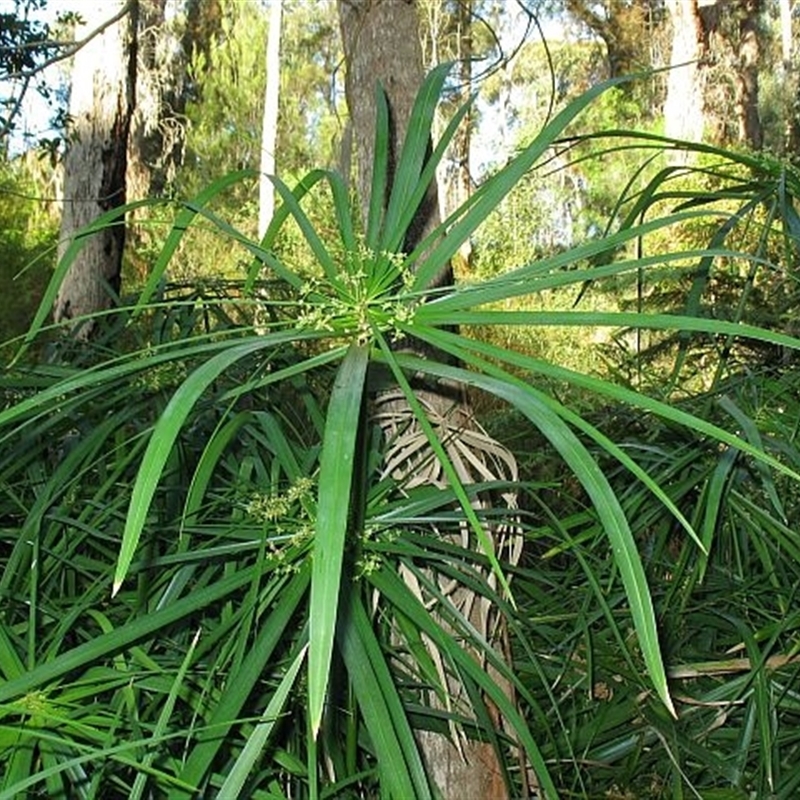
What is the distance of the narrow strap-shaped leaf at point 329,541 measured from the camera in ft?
1.37

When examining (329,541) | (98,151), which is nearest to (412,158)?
(329,541)

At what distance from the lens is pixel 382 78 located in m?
1.07

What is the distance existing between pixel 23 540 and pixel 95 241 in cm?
293

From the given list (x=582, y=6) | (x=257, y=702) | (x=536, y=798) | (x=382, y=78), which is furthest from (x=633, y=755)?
(x=582, y=6)

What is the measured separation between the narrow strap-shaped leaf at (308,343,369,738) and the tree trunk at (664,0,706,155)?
636cm

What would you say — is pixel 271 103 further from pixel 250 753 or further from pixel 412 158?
pixel 250 753

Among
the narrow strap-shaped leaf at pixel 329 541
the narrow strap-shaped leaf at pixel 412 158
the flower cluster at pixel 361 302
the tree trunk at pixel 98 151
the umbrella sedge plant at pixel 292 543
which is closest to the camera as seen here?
the narrow strap-shaped leaf at pixel 329 541

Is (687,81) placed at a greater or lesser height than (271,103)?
lesser

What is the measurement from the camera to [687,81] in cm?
677

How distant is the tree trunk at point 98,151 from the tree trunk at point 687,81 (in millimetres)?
3433

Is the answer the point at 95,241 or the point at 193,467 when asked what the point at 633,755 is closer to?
the point at 193,467

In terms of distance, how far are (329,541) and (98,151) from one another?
3905mm

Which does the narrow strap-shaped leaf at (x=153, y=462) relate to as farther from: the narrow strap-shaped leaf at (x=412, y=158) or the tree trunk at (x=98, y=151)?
the tree trunk at (x=98, y=151)

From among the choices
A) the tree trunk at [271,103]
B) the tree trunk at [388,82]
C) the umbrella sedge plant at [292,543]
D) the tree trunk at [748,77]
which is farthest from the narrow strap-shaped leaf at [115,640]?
the tree trunk at [271,103]
